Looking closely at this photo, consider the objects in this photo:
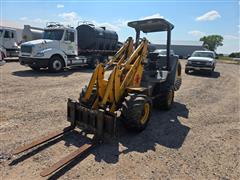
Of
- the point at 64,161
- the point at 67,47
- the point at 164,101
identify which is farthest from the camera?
the point at 67,47

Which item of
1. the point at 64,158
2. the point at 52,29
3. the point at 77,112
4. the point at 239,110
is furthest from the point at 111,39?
the point at 64,158

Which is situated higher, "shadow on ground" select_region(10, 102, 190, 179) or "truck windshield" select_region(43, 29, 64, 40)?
"truck windshield" select_region(43, 29, 64, 40)

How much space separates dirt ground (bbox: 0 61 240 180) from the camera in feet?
12.7

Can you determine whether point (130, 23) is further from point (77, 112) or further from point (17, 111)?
point (17, 111)

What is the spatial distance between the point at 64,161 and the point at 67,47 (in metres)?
12.1

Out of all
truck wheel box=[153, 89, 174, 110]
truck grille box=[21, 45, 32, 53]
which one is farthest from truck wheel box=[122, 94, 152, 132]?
truck grille box=[21, 45, 32, 53]

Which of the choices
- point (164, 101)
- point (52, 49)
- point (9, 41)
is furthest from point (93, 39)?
point (164, 101)

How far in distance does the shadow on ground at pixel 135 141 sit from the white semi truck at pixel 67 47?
9414mm

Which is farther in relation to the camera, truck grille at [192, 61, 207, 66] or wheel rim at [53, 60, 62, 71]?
truck grille at [192, 61, 207, 66]

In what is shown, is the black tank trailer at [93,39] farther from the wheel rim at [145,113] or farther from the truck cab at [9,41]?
the wheel rim at [145,113]

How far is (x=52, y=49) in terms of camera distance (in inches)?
554

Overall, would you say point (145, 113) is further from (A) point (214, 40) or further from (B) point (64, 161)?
(A) point (214, 40)

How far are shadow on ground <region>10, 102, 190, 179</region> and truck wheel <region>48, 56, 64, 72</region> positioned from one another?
30.4ft

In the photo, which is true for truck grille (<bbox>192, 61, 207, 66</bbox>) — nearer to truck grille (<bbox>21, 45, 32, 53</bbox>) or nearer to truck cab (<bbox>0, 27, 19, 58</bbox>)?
truck grille (<bbox>21, 45, 32, 53</bbox>)
